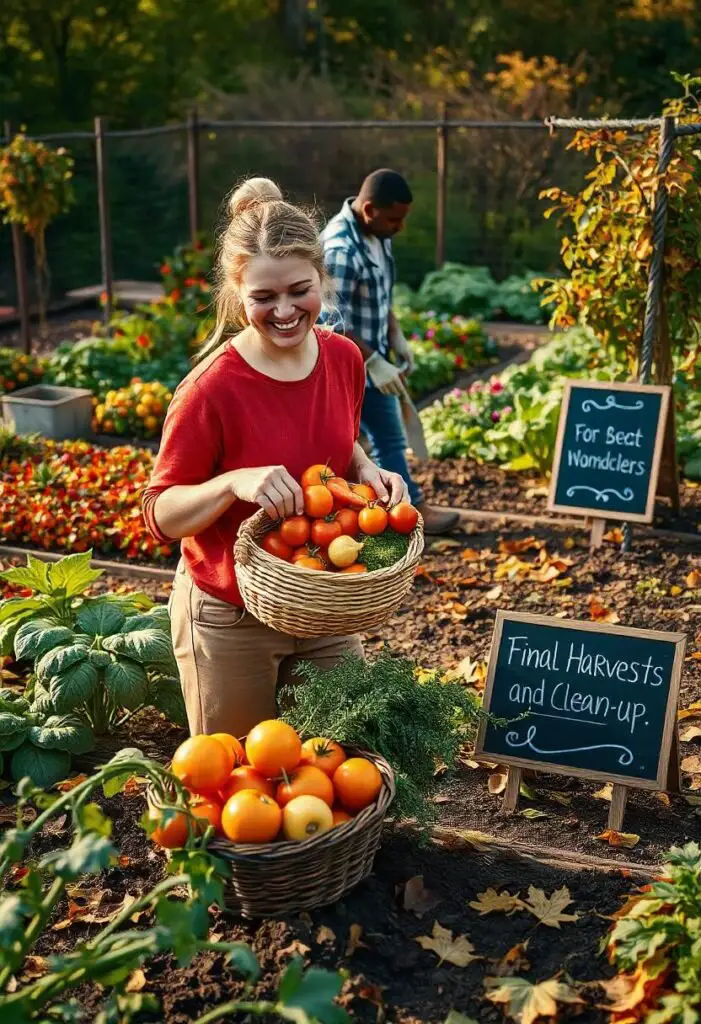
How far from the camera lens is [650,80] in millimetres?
20094

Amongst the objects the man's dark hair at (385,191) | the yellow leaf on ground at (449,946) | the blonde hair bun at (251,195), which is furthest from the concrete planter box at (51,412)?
the yellow leaf on ground at (449,946)

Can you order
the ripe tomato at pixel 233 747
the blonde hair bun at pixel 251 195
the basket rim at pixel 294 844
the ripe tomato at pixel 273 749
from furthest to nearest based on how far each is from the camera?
1. the blonde hair bun at pixel 251 195
2. the ripe tomato at pixel 233 747
3. the ripe tomato at pixel 273 749
4. the basket rim at pixel 294 844

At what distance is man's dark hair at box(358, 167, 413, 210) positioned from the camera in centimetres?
584

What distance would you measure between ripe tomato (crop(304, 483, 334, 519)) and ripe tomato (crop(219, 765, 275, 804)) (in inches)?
26.0

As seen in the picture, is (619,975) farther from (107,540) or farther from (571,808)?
(107,540)

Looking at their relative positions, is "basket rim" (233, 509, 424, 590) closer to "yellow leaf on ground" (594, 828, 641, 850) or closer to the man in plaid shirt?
"yellow leaf on ground" (594, 828, 641, 850)

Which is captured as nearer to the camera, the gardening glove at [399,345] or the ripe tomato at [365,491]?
the ripe tomato at [365,491]

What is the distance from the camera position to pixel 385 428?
6250 mm

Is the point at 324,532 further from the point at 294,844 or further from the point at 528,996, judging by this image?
the point at 528,996

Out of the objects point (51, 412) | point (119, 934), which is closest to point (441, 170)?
point (51, 412)

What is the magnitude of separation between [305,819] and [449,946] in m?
→ 0.51

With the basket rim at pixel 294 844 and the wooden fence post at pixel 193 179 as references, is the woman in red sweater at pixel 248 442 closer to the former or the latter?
the basket rim at pixel 294 844

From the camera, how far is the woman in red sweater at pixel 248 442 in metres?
3.09

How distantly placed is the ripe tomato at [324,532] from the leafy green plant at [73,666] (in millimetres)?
1176
